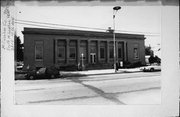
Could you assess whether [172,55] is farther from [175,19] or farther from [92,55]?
[92,55]

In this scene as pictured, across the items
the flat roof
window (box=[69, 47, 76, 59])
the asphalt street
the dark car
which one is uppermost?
the flat roof

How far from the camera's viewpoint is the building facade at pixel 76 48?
24.6 m

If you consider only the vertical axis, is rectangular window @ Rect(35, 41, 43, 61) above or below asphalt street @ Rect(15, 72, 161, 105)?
above

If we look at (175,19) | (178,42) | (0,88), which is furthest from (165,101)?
(0,88)

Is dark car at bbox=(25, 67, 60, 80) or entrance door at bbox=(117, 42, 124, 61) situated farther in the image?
entrance door at bbox=(117, 42, 124, 61)

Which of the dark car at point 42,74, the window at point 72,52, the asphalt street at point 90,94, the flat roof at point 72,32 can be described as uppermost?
the flat roof at point 72,32

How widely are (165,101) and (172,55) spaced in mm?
1405

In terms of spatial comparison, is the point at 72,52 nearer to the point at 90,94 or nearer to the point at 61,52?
the point at 61,52

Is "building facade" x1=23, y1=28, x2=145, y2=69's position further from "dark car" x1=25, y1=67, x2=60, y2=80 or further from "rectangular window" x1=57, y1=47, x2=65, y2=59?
"dark car" x1=25, y1=67, x2=60, y2=80

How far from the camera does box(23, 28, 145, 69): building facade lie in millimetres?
24594

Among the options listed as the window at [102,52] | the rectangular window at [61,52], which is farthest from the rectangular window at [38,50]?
the window at [102,52]

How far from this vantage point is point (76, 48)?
1098 inches

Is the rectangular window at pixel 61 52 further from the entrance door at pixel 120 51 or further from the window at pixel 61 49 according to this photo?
the entrance door at pixel 120 51

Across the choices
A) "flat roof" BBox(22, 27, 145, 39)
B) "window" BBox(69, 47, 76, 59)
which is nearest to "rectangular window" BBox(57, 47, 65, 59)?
"window" BBox(69, 47, 76, 59)
